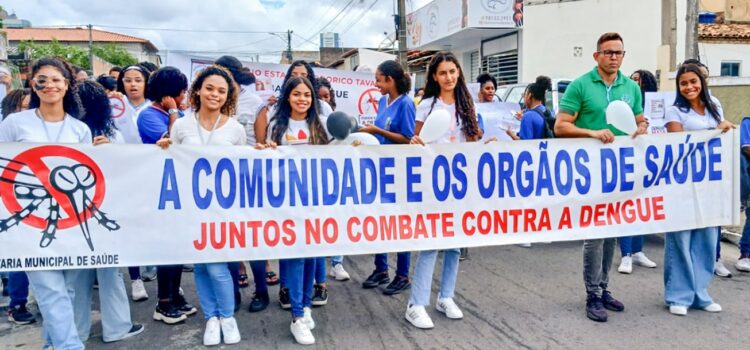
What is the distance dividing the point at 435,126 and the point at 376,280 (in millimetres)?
1703

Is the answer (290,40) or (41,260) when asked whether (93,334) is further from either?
(290,40)

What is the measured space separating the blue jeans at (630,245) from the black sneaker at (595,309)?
1.40 metres

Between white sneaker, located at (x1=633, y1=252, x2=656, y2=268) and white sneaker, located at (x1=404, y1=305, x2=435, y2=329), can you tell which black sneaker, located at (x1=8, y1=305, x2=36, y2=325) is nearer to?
white sneaker, located at (x1=404, y1=305, x2=435, y2=329)

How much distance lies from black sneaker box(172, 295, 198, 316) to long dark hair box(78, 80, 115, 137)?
1.27 metres

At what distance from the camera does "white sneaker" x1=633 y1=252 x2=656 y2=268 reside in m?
5.50

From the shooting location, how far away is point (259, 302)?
4398 mm

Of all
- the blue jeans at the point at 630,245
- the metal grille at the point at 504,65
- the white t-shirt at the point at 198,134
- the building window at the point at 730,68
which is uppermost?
the metal grille at the point at 504,65

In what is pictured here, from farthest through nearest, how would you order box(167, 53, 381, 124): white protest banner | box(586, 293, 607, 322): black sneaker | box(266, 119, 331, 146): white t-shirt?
box(167, 53, 381, 124): white protest banner < box(586, 293, 607, 322): black sneaker < box(266, 119, 331, 146): white t-shirt

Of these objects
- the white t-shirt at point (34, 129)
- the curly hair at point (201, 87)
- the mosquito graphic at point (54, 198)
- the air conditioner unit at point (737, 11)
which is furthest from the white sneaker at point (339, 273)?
the air conditioner unit at point (737, 11)

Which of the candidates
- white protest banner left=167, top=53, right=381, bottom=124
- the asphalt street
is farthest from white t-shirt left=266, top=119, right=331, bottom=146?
white protest banner left=167, top=53, right=381, bottom=124

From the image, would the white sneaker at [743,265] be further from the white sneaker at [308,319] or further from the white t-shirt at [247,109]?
the white t-shirt at [247,109]

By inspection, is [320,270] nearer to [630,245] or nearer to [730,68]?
[630,245]

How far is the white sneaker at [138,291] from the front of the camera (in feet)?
15.6

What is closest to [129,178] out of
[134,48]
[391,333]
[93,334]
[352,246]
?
[93,334]
